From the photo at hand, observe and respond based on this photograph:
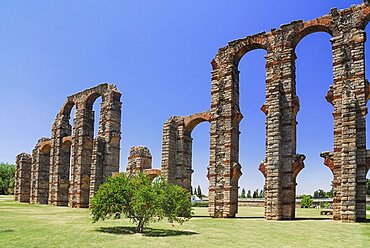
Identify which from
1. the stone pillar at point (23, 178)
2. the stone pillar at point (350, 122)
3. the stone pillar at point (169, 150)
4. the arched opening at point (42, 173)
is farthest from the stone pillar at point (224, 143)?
the stone pillar at point (23, 178)

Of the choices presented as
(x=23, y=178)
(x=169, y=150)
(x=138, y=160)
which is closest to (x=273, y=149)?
(x=169, y=150)

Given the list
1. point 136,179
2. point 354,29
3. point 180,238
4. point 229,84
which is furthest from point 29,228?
point 354,29

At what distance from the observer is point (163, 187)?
56.0 ft

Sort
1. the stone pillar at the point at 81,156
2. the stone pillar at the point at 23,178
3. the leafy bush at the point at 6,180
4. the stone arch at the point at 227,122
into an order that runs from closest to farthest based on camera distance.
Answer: the stone arch at the point at 227,122 < the stone pillar at the point at 81,156 < the stone pillar at the point at 23,178 < the leafy bush at the point at 6,180

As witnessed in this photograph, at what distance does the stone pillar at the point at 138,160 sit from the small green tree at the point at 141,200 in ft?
54.5

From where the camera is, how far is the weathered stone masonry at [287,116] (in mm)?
21875

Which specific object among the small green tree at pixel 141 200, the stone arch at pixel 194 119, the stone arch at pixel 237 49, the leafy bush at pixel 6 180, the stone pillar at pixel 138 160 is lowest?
the leafy bush at pixel 6 180

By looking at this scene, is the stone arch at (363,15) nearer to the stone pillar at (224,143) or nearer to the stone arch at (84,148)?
the stone pillar at (224,143)

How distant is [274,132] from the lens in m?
24.7

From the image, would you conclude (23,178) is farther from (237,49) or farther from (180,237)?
(180,237)

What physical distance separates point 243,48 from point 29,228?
17684 mm

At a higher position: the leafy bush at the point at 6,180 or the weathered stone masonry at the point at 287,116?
the weathered stone masonry at the point at 287,116

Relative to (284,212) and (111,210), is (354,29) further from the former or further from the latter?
(111,210)

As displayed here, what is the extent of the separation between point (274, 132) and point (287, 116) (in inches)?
50.5
